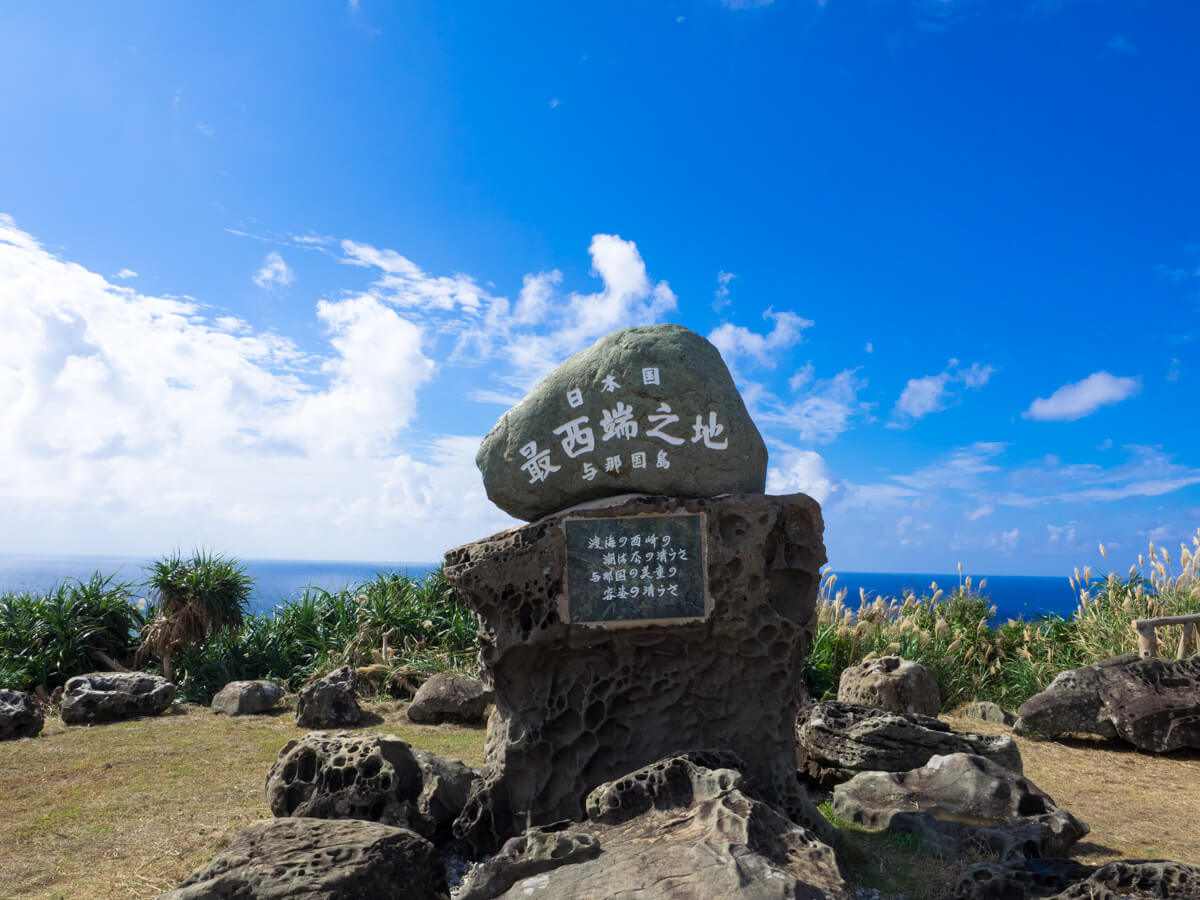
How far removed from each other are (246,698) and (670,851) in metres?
7.44

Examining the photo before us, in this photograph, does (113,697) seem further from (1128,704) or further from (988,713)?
(1128,704)

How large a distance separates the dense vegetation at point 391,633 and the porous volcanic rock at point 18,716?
192 centimetres

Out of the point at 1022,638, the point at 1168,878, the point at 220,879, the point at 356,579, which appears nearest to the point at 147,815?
the point at 220,879

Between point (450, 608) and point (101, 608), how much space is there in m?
4.54

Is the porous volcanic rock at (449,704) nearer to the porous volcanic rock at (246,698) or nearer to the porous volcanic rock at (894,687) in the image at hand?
the porous volcanic rock at (246,698)

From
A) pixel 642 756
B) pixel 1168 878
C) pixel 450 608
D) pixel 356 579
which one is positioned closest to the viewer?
pixel 1168 878

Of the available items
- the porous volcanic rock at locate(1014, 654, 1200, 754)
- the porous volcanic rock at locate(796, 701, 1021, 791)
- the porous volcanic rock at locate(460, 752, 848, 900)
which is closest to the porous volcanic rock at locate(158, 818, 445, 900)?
the porous volcanic rock at locate(460, 752, 848, 900)

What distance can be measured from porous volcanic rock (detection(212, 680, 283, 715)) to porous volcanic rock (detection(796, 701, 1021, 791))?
19.9ft

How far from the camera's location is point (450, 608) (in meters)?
11.7

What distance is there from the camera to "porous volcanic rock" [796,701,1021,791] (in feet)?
19.7

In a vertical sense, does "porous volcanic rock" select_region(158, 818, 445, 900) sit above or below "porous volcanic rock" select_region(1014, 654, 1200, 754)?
below

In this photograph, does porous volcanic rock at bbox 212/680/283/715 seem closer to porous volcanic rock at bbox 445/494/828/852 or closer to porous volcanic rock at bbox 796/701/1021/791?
porous volcanic rock at bbox 445/494/828/852

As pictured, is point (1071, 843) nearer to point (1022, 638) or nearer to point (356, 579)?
point (1022, 638)

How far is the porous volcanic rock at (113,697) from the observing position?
8656mm
